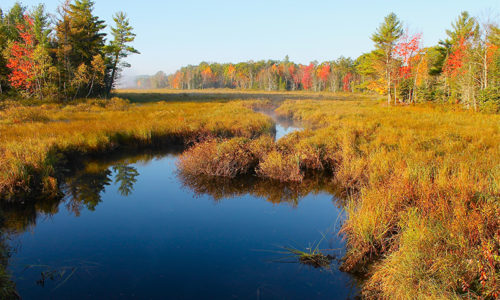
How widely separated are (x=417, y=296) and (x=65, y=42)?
3508 cm

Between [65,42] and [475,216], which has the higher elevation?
[65,42]

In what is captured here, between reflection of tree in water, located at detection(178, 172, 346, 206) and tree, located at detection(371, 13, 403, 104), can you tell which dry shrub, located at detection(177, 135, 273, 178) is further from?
tree, located at detection(371, 13, 403, 104)

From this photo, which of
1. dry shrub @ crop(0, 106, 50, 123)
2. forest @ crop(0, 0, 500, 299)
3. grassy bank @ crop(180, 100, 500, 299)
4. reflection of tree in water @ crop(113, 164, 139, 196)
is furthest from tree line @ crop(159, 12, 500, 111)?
dry shrub @ crop(0, 106, 50, 123)

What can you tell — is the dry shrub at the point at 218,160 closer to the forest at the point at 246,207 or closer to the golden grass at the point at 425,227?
the forest at the point at 246,207

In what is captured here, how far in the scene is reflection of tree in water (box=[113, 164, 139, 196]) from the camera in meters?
9.34

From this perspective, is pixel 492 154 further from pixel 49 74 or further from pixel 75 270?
pixel 49 74

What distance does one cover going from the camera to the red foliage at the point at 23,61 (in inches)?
977

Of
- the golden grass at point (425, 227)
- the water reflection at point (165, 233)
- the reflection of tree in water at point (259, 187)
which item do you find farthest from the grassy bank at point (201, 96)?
the golden grass at point (425, 227)

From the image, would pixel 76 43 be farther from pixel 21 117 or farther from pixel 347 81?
pixel 347 81

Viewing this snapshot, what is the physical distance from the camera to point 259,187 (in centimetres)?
919

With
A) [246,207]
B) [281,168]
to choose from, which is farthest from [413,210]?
[281,168]

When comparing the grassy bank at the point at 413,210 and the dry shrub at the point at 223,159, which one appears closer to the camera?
the grassy bank at the point at 413,210

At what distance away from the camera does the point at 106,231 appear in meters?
6.58

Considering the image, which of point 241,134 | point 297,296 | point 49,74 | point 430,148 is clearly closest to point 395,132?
point 430,148
